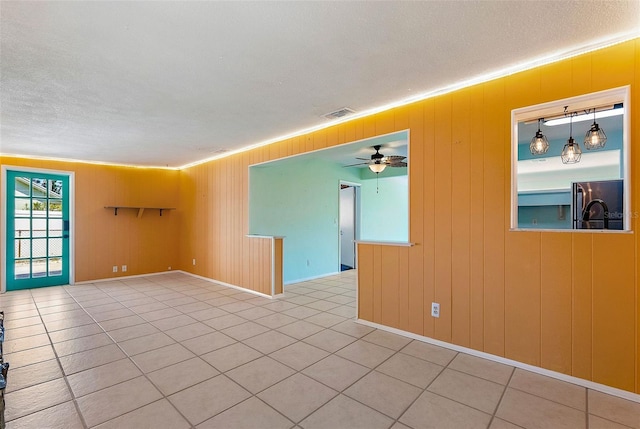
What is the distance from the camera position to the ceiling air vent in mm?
3330

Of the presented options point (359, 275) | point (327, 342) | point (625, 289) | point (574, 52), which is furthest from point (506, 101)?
point (327, 342)

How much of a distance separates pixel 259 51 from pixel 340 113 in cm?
145

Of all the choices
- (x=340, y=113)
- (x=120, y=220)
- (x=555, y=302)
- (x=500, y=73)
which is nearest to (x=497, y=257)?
(x=555, y=302)

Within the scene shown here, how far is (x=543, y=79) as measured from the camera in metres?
2.38

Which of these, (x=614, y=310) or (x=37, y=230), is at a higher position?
(x=37, y=230)

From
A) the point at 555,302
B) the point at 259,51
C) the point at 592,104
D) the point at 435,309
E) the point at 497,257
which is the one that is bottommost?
the point at 435,309

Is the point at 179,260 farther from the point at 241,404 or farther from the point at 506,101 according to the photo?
A: the point at 506,101

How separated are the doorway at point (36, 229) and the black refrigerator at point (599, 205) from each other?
7723mm

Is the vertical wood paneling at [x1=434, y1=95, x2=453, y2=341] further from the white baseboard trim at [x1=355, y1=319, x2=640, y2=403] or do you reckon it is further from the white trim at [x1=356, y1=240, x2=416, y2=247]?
the white trim at [x1=356, y1=240, x2=416, y2=247]

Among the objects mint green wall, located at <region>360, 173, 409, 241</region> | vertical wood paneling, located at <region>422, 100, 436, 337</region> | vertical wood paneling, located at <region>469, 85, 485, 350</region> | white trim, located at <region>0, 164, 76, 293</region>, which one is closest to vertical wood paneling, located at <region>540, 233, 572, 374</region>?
vertical wood paneling, located at <region>469, 85, 485, 350</region>

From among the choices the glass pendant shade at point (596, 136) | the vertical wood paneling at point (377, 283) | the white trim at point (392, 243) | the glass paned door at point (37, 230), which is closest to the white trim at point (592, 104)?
the glass pendant shade at point (596, 136)

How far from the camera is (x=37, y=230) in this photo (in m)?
5.40

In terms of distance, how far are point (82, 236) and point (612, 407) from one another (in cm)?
769

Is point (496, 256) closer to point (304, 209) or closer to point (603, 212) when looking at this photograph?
point (603, 212)
